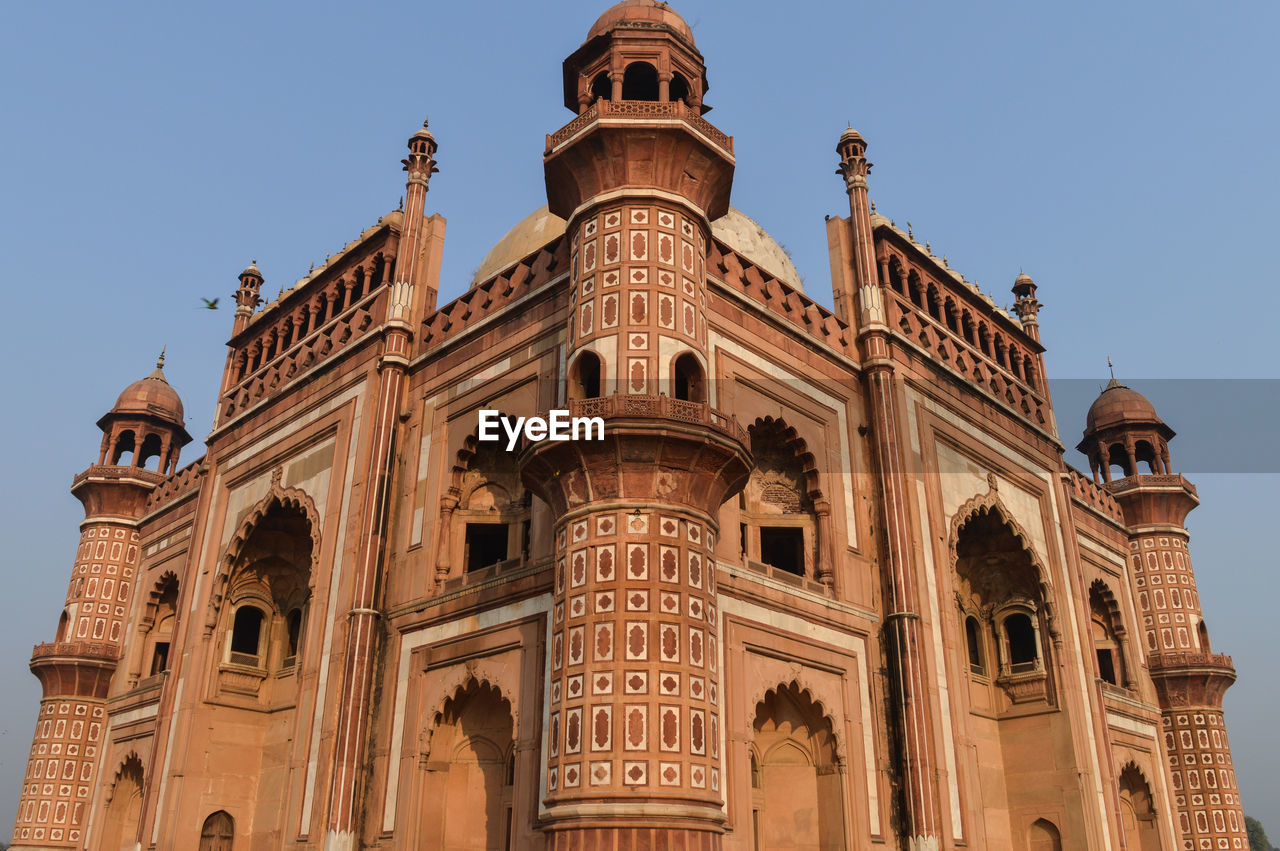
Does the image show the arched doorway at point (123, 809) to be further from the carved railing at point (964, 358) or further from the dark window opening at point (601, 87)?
the carved railing at point (964, 358)

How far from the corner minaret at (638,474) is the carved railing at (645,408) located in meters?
0.02

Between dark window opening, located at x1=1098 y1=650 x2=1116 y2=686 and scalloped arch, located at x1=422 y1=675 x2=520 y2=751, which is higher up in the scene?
A: dark window opening, located at x1=1098 y1=650 x2=1116 y2=686

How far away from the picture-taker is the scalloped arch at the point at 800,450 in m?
17.1

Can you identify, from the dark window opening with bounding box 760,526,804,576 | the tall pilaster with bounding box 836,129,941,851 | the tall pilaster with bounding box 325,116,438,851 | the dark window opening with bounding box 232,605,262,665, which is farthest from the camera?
the dark window opening with bounding box 232,605,262,665

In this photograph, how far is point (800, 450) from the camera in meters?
17.3

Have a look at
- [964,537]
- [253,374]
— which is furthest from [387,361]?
[964,537]

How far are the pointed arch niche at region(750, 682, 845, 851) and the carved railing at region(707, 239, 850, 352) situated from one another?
645 centimetres

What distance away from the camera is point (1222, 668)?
26.4 meters

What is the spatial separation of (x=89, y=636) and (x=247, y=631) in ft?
21.7

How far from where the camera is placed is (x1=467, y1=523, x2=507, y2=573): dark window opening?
1733 centimetres

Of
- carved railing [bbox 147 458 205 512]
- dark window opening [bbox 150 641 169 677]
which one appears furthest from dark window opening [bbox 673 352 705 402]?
dark window opening [bbox 150 641 169 677]

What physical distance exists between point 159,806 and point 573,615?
11.7 m

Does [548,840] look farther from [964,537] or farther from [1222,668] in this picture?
[1222,668]

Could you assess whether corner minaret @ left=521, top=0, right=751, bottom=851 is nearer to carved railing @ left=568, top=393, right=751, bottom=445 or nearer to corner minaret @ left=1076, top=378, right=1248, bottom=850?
carved railing @ left=568, top=393, right=751, bottom=445
